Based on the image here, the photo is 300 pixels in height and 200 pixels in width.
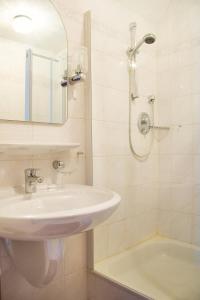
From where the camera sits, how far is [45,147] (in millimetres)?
1097

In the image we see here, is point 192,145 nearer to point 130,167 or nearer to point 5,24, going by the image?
point 130,167

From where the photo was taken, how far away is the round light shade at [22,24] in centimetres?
112

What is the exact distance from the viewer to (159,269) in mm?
1539

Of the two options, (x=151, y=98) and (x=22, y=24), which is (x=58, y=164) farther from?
(x=151, y=98)

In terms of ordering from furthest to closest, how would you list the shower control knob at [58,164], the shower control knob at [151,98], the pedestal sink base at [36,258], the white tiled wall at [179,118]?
1. the shower control knob at [151,98]
2. the white tiled wall at [179,118]
3. the shower control knob at [58,164]
4. the pedestal sink base at [36,258]

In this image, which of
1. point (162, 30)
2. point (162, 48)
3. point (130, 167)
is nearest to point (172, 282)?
point (130, 167)

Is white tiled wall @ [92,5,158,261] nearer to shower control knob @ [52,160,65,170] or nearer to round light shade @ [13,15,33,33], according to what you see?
shower control knob @ [52,160,65,170]

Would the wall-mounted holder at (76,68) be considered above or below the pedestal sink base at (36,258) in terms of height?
above

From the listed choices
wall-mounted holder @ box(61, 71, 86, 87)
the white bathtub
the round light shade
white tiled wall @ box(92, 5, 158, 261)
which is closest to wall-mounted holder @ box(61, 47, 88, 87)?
wall-mounted holder @ box(61, 71, 86, 87)

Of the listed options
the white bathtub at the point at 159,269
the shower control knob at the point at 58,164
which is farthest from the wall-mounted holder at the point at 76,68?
the white bathtub at the point at 159,269

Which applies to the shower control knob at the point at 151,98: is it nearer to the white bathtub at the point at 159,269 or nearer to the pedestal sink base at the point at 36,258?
the white bathtub at the point at 159,269

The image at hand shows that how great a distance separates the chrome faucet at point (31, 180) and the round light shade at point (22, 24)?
66cm

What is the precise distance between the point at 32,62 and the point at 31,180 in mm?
571

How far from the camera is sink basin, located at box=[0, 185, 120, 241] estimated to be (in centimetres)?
73
